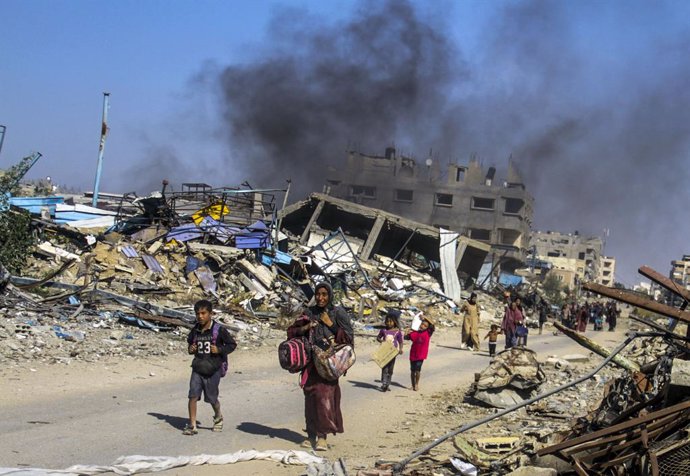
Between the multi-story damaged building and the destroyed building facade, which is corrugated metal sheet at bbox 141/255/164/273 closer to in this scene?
the multi-story damaged building

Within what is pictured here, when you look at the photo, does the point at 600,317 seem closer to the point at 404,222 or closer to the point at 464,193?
the point at 404,222

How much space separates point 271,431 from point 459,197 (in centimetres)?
5826

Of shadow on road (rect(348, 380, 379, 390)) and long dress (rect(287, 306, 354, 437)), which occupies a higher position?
long dress (rect(287, 306, 354, 437))

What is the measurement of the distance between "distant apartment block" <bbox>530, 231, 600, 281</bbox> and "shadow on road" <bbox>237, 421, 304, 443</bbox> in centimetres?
10706

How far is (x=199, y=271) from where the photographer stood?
23.2 m

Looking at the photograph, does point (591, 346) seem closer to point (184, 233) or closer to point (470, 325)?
point (470, 325)

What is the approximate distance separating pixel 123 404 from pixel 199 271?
1404 cm

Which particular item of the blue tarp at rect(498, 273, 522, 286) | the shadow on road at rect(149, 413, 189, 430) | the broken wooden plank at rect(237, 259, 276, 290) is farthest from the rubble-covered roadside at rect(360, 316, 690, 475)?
the blue tarp at rect(498, 273, 522, 286)

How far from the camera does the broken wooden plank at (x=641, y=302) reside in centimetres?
565

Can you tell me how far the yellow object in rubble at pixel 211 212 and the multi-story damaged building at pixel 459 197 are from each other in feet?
105

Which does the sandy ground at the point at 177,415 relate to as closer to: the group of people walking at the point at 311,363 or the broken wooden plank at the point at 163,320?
the group of people walking at the point at 311,363

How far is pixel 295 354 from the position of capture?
745cm

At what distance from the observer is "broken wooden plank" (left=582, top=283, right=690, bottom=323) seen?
5.65 metres

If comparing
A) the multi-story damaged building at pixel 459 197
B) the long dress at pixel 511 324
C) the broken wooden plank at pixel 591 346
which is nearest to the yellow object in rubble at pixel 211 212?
the long dress at pixel 511 324
